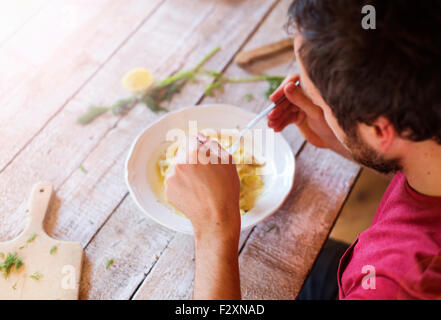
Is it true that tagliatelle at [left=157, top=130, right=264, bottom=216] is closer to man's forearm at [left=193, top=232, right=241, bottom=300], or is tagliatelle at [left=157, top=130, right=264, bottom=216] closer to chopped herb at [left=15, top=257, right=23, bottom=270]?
man's forearm at [left=193, top=232, right=241, bottom=300]

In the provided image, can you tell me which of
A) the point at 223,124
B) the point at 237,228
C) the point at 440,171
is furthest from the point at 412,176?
the point at 223,124

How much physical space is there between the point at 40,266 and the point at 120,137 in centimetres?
44

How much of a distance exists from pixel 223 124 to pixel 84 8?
31.2 inches

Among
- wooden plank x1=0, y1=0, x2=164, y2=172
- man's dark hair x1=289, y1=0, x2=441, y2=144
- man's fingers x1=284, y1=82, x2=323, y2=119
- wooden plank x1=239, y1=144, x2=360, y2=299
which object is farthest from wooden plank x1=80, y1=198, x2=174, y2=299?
man's dark hair x1=289, y1=0, x2=441, y2=144

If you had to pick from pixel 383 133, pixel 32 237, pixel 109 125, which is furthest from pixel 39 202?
pixel 383 133

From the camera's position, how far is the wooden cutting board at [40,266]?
38.3 inches

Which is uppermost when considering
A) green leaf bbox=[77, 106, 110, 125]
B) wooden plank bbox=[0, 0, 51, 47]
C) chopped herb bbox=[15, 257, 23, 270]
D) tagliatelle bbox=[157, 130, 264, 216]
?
wooden plank bbox=[0, 0, 51, 47]

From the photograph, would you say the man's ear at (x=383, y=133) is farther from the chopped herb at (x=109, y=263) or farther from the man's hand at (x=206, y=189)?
the chopped herb at (x=109, y=263)

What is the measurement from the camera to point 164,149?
119 centimetres

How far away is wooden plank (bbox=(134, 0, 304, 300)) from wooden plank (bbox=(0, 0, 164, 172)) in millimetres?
440

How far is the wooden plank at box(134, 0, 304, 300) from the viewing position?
1013 millimetres

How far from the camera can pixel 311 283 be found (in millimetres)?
1462
